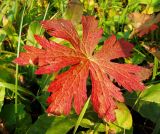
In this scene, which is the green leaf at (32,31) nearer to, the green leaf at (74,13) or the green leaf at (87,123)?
the green leaf at (74,13)

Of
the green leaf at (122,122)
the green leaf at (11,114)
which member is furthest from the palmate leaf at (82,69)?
the green leaf at (11,114)

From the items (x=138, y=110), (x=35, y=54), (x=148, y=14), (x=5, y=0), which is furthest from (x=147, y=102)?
(x=5, y=0)

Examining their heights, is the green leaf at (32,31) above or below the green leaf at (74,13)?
below

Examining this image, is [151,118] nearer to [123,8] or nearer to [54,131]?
[54,131]

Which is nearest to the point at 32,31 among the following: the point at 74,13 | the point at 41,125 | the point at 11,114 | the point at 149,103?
the point at 74,13

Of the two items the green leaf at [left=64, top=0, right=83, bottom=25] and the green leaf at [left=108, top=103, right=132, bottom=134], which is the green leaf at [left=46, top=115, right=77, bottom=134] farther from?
the green leaf at [left=64, top=0, right=83, bottom=25]

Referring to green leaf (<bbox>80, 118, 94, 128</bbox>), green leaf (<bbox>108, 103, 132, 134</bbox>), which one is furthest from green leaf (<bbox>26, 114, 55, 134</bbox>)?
green leaf (<bbox>108, 103, 132, 134</bbox>)
